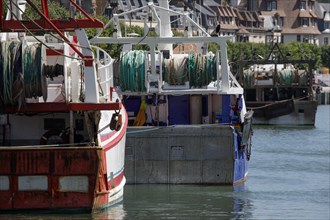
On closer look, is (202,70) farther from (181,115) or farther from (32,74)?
(32,74)

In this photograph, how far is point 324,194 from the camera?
39.8 meters

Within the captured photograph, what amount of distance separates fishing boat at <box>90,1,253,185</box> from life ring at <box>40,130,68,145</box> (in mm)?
6623

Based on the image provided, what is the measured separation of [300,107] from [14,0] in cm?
4993

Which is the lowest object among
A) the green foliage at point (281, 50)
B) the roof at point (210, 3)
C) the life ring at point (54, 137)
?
the life ring at point (54, 137)

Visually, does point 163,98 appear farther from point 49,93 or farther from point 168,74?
point 49,93

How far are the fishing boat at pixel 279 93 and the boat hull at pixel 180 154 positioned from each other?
1642 inches

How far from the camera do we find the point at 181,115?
1620 inches

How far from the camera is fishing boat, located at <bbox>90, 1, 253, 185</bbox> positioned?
125 ft

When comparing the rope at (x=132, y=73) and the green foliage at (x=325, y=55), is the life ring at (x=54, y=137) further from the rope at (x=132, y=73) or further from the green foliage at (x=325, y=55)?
the green foliage at (x=325, y=55)

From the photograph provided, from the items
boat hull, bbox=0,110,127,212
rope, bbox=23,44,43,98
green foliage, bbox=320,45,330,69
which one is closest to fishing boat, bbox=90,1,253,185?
boat hull, bbox=0,110,127,212

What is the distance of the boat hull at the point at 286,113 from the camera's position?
81.4 meters

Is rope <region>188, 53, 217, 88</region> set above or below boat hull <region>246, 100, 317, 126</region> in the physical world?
above

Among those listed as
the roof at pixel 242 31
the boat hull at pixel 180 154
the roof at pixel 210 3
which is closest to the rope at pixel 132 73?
the boat hull at pixel 180 154

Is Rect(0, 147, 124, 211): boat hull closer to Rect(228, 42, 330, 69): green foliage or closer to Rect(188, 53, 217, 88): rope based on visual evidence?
Rect(188, 53, 217, 88): rope
